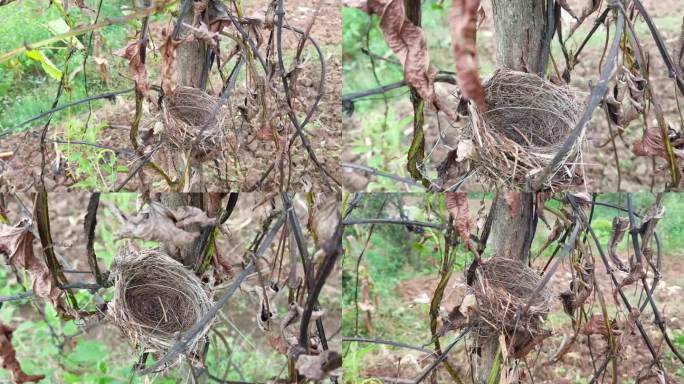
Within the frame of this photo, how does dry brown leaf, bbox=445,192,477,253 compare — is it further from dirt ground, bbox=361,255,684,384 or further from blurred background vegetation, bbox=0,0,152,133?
blurred background vegetation, bbox=0,0,152,133

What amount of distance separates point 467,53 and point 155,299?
2.92 ft

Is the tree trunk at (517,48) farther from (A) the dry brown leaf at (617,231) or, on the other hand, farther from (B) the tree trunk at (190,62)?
(B) the tree trunk at (190,62)

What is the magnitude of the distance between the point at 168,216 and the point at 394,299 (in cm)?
142

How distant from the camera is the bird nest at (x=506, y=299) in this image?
1.00m

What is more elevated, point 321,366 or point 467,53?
point 467,53

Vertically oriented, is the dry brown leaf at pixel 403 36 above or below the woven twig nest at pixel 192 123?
above

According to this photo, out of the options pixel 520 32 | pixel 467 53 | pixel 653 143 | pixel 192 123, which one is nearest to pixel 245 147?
pixel 192 123

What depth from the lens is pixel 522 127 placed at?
3.53ft

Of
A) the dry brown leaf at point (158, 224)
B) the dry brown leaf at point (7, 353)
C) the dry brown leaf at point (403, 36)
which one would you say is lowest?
the dry brown leaf at point (7, 353)

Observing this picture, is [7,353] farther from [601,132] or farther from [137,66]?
[601,132]

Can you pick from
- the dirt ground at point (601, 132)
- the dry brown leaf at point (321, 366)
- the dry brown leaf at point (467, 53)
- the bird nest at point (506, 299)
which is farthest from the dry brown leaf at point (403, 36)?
the dirt ground at point (601, 132)

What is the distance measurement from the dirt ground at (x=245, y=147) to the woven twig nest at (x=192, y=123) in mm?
238

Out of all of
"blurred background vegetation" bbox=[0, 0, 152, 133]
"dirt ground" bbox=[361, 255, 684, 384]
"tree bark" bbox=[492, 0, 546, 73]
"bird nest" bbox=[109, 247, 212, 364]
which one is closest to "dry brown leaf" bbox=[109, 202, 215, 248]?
"bird nest" bbox=[109, 247, 212, 364]

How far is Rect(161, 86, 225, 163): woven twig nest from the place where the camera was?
1.14m
